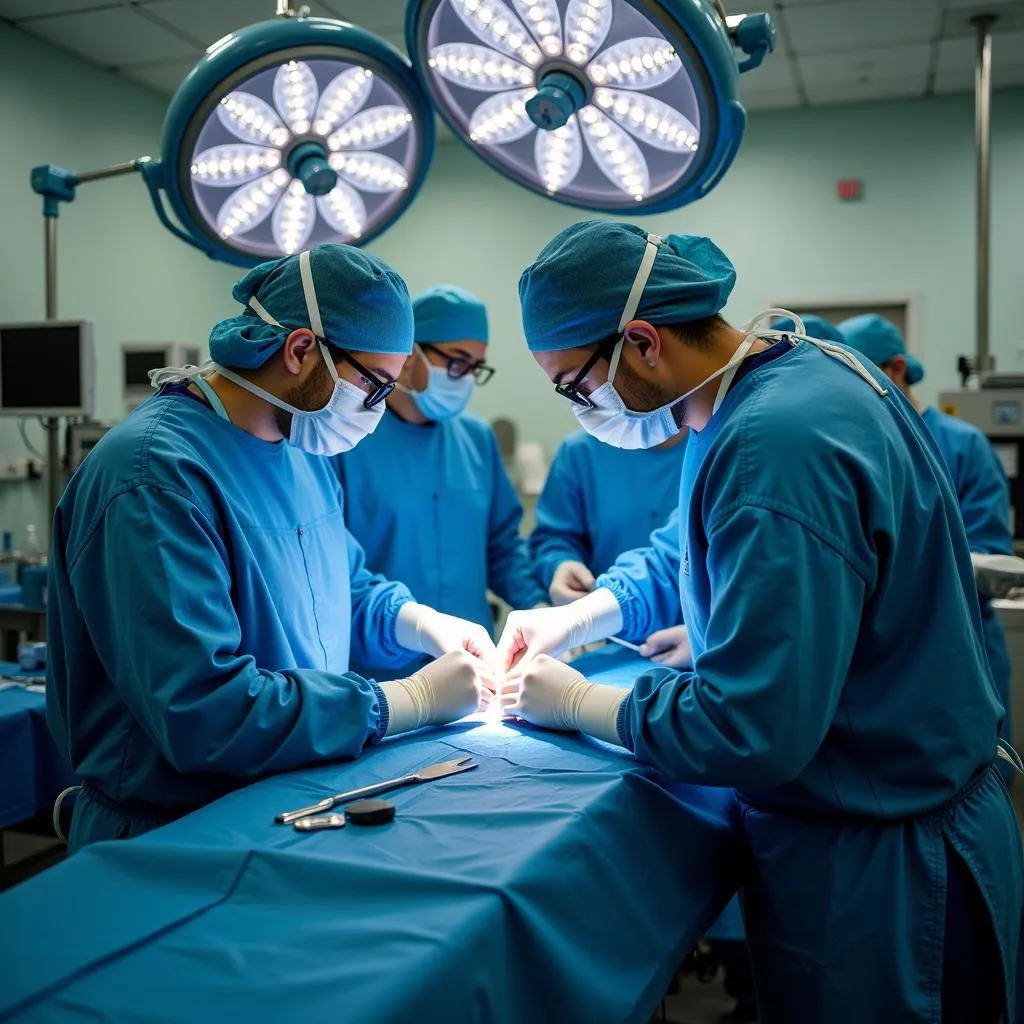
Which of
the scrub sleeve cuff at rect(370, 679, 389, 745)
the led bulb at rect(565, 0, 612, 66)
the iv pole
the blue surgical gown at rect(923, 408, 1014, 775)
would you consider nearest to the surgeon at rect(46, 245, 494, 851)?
the scrub sleeve cuff at rect(370, 679, 389, 745)

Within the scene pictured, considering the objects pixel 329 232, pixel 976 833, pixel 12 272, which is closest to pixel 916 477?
pixel 976 833

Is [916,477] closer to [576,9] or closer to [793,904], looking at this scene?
[793,904]

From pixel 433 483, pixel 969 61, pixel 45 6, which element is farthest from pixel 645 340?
pixel 969 61

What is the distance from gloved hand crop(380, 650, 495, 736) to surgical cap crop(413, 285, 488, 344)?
4.05 ft

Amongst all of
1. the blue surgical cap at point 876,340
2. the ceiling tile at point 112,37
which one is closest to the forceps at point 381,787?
the blue surgical cap at point 876,340

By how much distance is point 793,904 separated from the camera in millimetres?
1289

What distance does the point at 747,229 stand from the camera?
5.91m

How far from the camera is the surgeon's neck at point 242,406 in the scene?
5.28 feet

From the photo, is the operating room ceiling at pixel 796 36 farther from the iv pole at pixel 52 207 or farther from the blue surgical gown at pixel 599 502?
the blue surgical gown at pixel 599 502

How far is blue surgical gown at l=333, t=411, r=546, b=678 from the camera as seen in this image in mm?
2600

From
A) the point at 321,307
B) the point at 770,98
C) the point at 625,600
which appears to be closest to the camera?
the point at 321,307

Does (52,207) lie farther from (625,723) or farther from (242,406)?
(625,723)

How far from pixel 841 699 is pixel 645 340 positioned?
1.84 feet

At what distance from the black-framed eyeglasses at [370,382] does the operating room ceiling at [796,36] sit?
135 inches
